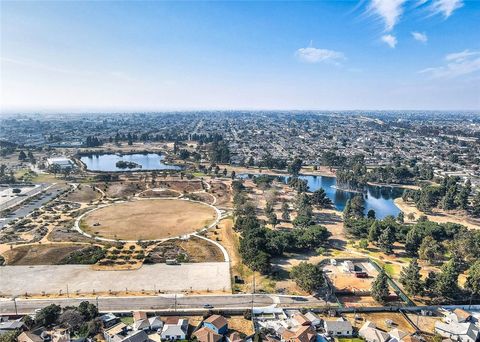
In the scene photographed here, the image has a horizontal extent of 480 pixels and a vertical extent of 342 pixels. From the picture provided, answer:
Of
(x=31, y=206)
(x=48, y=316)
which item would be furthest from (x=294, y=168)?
(x=48, y=316)

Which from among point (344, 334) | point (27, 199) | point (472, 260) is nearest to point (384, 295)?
point (344, 334)

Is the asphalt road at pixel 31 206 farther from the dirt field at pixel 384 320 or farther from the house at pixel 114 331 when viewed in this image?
the dirt field at pixel 384 320

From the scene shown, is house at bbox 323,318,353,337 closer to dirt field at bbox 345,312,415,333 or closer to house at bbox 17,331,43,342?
dirt field at bbox 345,312,415,333

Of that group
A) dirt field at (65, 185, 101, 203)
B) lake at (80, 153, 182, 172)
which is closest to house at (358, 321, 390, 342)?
dirt field at (65, 185, 101, 203)

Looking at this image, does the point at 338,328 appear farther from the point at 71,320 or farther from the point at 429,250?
the point at 71,320

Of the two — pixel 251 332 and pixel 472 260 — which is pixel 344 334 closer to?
pixel 251 332

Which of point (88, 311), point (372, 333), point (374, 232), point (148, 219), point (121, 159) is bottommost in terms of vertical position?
point (148, 219)
